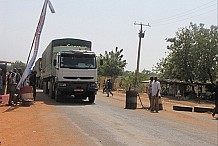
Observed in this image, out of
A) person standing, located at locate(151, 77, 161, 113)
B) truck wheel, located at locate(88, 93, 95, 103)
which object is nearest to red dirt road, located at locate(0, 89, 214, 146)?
person standing, located at locate(151, 77, 161, 113)

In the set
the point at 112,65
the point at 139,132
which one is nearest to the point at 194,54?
the point at 112,65

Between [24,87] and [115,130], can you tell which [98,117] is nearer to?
[115,130]

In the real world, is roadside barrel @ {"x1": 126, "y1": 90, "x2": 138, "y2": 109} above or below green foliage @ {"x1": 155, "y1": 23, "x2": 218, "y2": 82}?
below

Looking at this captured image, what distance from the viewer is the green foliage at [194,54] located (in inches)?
1826

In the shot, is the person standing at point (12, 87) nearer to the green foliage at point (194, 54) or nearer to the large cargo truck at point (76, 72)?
the large cargo truck at point (76, 72)

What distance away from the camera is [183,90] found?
5097 cm

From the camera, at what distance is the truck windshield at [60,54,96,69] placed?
72.9 feet

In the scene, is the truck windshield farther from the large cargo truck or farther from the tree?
the tree

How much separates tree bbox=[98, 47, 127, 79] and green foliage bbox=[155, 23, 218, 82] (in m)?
17.7

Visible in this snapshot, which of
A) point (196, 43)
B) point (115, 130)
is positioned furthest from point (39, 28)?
point (196, 43)

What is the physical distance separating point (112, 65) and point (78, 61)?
46.9 m

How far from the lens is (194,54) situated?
47.8 meters

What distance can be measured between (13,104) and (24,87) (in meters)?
1.15

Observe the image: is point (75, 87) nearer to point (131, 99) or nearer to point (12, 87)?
point (131, 99)
